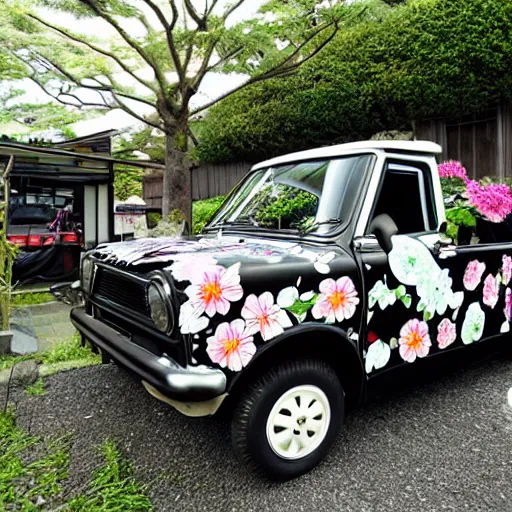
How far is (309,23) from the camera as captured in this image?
8133 mm

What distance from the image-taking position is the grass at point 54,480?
6.82 ft

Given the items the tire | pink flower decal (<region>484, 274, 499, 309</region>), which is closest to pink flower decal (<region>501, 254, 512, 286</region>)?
pink flower decal (<region>484, 274, 499, 309</region>)

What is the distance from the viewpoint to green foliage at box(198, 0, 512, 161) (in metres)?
6.92

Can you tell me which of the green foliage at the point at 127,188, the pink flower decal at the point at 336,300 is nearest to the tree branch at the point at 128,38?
the pink flower decal at the point at 336,300

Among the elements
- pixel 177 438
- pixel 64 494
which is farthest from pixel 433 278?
pixel 64 494

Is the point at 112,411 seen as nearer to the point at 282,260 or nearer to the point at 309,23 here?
the point at 282,260

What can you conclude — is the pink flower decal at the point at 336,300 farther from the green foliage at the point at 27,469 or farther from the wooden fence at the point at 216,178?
the wooden fence at the point at 216,178

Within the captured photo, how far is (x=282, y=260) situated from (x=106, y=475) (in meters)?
1.43

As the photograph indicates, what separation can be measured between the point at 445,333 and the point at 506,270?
0.89 m

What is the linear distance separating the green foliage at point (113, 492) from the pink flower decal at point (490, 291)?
8.37ft

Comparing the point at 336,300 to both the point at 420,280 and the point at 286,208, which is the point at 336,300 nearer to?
the point at 420,280

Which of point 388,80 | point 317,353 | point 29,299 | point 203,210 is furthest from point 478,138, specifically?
point 29,299

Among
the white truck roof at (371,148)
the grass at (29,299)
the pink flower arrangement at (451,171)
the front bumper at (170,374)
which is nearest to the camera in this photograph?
the front bumper at (170,374)

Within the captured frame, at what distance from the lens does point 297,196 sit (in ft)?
9.57
